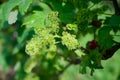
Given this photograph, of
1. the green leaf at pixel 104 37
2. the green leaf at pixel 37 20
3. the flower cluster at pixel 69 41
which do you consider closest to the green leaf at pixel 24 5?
the green leaf at pixel 37 20

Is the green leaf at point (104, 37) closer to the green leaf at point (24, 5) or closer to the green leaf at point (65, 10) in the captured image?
the green leaf at point (65, 10)

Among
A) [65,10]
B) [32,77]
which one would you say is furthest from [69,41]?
[32,77]

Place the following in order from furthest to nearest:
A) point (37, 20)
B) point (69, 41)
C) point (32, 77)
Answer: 1. point (32, 77)
2. point (37, 20)
3. point (69, 41)

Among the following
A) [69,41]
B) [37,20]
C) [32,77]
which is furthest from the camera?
[32,77]

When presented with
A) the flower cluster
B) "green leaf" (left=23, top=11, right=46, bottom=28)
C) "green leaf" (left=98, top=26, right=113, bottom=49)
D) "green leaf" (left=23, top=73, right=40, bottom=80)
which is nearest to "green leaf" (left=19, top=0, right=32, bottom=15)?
"green leaf" (left=23, top=11, right=46, bottom=28)

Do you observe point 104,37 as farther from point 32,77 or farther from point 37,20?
point 32,77

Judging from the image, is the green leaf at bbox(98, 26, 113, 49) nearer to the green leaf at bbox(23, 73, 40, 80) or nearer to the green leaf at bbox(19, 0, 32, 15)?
the green leaf at bbox(19, 0, 32, 15)

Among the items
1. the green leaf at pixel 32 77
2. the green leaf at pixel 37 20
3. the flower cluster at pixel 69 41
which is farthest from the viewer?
the green leaf at pixel 32 77

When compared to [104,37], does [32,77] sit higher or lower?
lower

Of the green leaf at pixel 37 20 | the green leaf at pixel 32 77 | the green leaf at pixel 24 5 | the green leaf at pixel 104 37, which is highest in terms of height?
the green leaf at pixel 24 5

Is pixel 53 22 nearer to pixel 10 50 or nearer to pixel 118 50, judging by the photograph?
pixel 118 50

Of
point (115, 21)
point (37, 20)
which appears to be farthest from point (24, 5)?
point (115, 21)

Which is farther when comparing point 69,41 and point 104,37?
point 104,37

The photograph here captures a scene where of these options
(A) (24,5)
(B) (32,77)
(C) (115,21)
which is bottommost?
(B) (32,77)
